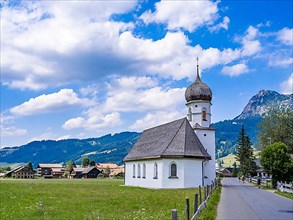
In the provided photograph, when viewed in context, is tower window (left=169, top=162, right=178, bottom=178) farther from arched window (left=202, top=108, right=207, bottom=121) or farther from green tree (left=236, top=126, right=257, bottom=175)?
green tree (left=236, top=126, right=257, bottom=175)

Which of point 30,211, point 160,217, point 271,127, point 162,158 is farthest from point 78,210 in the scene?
point 271,127

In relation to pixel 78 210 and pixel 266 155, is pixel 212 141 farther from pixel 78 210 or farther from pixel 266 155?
pixel 78 210

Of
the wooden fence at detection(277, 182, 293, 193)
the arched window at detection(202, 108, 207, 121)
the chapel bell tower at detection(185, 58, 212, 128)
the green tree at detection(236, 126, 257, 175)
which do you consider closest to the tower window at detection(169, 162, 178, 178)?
the chapel bell tower at detection(185, 58, 212, 128)

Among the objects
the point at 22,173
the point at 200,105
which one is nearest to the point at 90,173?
the point at 22,173

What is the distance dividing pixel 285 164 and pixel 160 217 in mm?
28640

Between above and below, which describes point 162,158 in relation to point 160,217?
above

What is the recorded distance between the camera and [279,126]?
67.3 metres

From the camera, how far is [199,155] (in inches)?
1709

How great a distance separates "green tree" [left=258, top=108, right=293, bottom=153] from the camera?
67.2 meters

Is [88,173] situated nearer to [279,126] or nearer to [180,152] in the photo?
[279,126]

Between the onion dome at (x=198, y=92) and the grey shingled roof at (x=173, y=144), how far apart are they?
5455 mm

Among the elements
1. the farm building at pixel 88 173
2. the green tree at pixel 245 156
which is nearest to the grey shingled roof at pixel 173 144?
the green tree at pixel 245 156

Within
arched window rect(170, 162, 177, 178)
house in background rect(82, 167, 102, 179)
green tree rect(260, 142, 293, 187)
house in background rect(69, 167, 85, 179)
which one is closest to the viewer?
green tree rect(260, 142, 293, 187)

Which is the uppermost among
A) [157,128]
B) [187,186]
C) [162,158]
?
[157,128]
